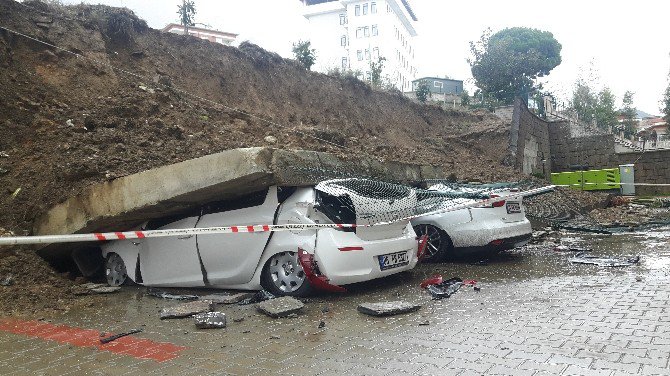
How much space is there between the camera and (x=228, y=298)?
6410 mm

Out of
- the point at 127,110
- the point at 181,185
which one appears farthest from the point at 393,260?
the point at 127,110

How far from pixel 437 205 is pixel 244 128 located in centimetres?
700

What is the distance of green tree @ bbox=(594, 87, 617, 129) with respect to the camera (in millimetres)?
42122

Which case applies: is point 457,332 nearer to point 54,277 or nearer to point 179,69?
point 54,277

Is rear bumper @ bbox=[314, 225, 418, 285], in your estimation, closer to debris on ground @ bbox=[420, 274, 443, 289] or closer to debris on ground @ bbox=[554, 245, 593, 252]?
debris on ground @ bbox=[420, 274, 443, 289]

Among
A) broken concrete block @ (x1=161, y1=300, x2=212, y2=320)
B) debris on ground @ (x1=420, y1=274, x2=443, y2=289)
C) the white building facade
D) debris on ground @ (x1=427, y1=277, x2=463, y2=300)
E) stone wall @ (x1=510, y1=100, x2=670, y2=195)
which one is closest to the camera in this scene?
broken concrete block @ (x1=161, y1=300, x2=212, y2=320)

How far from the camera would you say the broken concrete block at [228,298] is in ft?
20.8

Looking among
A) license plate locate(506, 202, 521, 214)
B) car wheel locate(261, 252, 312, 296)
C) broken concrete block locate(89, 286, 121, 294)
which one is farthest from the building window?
car wheel locate(261, 252, 312, 296)

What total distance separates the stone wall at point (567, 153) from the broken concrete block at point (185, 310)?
21.0m

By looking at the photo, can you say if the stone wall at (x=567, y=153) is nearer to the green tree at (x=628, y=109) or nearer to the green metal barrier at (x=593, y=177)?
the green metal barrier at (x=593, y=177)

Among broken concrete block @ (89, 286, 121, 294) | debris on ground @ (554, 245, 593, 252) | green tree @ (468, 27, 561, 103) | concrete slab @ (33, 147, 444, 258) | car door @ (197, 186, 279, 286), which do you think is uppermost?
green tree @ (468, 27, 561, 103)

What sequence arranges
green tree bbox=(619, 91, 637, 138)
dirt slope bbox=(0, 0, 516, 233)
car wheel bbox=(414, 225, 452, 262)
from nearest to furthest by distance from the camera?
1. dirt slope bbox=(0, 0, 516, 233)
2. car wheel bbox=(414, 225, 452, 262)
3. green tree bbox=(619, 91, 637, 138)

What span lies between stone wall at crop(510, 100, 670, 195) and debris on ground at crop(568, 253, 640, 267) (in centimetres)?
1605

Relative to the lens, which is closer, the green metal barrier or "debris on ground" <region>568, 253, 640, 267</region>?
"debris on ground" <region>568, 253, 640, 267</region>
